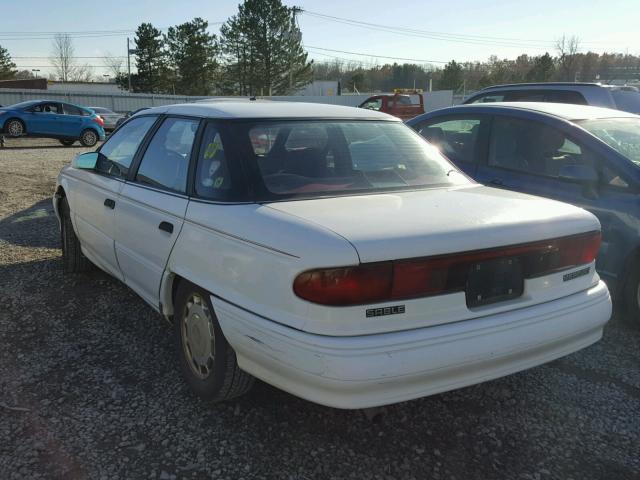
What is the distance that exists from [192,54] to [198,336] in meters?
57.8

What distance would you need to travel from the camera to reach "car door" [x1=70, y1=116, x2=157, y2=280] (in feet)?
12.5

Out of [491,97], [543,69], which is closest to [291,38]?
[543,69]

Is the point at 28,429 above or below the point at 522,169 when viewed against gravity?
below

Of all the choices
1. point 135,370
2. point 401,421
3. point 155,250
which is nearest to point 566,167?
point 401,421

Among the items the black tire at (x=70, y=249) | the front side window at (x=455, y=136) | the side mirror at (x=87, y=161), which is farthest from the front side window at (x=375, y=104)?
the side mirror at (x=87, y=161)

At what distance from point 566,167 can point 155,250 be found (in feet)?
10.1

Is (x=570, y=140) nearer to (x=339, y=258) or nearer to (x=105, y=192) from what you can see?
(x=339, y=258)

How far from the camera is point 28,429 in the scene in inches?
107

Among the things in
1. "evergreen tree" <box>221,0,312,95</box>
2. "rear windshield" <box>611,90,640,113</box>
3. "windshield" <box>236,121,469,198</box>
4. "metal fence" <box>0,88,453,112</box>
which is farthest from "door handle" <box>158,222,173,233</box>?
"evergreen tree" <box>221,0,312,95</box>

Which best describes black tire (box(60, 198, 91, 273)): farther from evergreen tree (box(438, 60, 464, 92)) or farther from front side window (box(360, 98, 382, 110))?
evergreen tree (box(438, 60, 464, 92))

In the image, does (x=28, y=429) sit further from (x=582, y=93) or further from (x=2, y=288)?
(x=582, y=93)

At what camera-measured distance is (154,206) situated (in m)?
3.19

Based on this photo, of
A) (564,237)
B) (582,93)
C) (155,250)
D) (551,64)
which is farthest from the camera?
(551,64)

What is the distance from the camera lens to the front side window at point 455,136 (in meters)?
5.16
